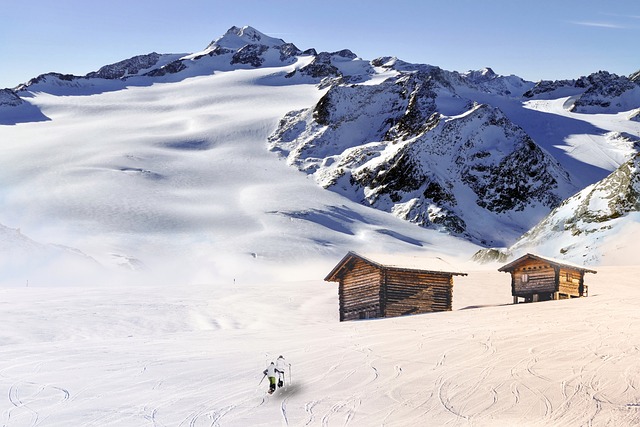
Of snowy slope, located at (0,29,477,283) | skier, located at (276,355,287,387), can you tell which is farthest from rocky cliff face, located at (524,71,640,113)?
skier, located at (276,355,287,387)

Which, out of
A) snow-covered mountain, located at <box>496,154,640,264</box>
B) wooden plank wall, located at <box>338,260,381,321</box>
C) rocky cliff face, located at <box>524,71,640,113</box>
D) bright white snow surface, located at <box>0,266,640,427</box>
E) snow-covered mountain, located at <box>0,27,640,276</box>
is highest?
rocky cliff face, located at <box>524,71,640,113</box>

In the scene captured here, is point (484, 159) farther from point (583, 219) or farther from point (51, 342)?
point (51, 342)

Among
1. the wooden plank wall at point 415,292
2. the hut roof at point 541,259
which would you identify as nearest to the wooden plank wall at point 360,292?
the wooden plank wall at point 415,292

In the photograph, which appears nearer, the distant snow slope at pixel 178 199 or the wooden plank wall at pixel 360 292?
the wooden plank wall at pixel 360 292

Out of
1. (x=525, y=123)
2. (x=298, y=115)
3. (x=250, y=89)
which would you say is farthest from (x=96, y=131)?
(x=525, y=123)

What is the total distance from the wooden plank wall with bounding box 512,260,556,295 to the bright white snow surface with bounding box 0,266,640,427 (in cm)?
203

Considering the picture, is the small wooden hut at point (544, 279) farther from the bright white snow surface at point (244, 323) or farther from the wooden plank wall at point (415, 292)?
the wooden plank wall at point (415, 292)

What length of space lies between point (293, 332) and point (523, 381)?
12.6 meters

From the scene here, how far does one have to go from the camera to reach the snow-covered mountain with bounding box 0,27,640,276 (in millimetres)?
84062

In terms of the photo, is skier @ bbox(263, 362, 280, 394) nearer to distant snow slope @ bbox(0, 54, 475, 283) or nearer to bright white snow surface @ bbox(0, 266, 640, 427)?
bright white snow surface @ bbox(0, 266, 640, 427)

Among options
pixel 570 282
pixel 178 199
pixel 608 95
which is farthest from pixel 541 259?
pixel 608 95

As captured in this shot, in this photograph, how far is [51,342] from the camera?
28.1 meters

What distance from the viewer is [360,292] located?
119 ft

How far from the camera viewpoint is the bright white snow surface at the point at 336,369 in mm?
16344
